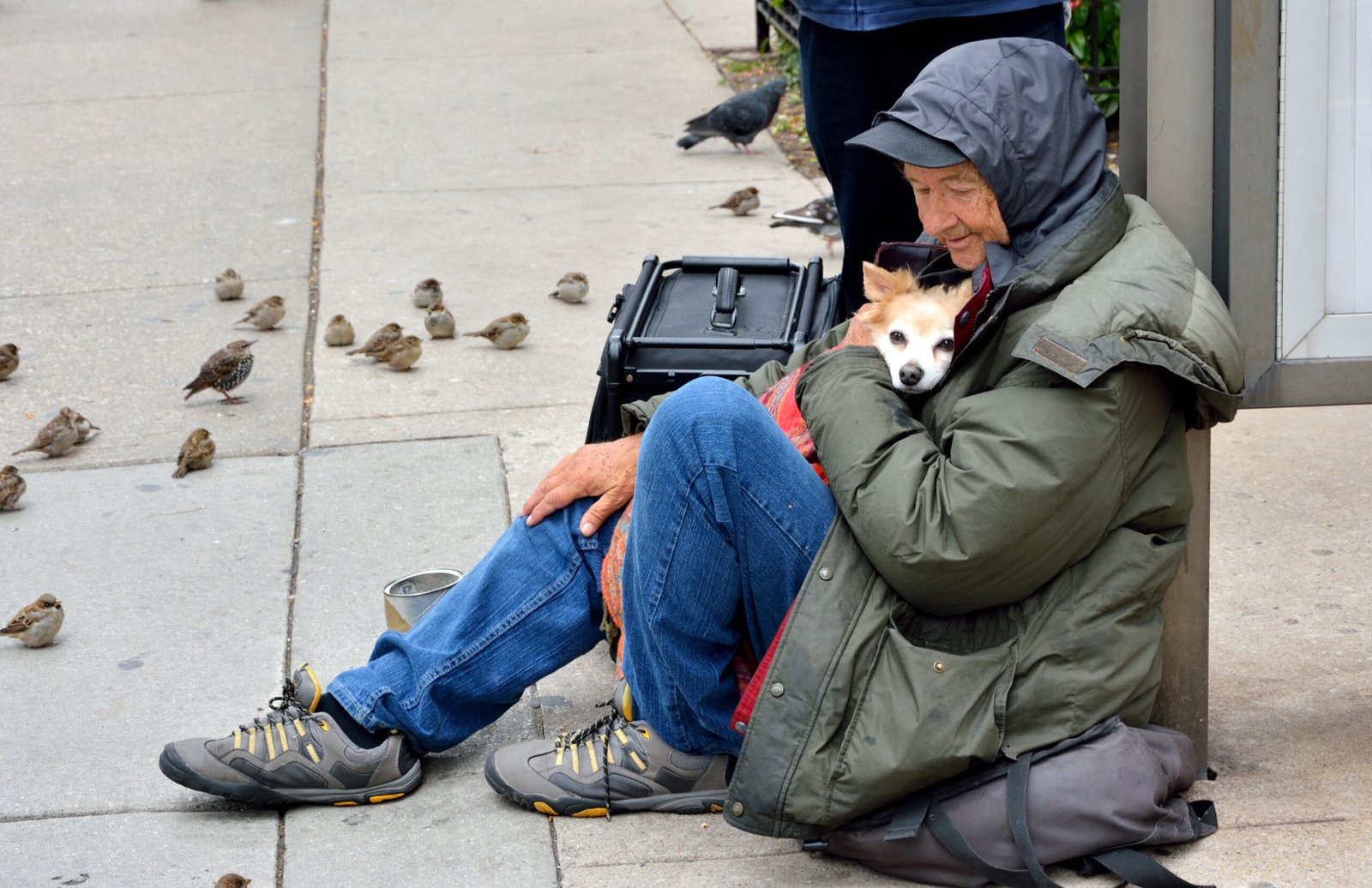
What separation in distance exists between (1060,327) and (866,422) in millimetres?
398

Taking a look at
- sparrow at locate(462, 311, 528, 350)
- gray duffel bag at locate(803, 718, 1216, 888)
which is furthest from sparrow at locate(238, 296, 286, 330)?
gray duffel bag at locate(803, 718, 1216, 888)

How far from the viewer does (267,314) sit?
259 inches

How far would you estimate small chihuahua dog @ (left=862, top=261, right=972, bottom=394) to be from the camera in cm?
294

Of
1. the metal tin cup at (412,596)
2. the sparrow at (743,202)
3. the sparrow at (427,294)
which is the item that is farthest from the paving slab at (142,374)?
the sparrow at (743,202)

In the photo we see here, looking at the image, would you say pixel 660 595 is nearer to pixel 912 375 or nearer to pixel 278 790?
pixel 912 375

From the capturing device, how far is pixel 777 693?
270cm

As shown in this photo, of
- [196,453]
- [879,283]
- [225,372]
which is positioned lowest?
[196,453]

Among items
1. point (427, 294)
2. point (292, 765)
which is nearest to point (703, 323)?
point (292, 765)

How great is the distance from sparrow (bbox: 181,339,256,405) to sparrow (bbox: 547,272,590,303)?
1469 millimetres

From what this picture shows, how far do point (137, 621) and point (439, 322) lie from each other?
2.42 m

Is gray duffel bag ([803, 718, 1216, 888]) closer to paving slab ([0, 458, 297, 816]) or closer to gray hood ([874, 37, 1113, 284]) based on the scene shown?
gray hood ([874, 37, 1113, 284])

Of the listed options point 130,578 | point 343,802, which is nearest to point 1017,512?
point 343,802

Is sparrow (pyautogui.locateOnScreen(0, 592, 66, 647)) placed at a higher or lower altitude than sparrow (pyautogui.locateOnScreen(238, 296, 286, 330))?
lower

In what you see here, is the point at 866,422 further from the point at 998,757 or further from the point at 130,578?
the point at 130,578
